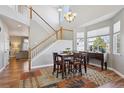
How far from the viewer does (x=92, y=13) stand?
18.9 ft

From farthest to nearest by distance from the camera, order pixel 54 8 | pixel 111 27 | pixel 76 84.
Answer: pixel 54 8 < pixel 111 27 < pixel 76 84

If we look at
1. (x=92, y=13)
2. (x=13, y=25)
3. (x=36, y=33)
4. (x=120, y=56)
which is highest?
(x=92, y=13)

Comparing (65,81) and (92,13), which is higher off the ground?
(92,13)

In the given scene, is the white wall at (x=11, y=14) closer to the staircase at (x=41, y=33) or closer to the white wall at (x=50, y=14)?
the staircase at (x=41, y=33)

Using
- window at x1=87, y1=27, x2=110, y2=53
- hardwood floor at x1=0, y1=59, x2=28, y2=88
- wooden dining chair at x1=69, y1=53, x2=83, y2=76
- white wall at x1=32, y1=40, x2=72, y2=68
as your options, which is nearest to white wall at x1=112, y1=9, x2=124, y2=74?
window at x1=87, y1=27, x2=110, y2=53

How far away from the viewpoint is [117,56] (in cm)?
487

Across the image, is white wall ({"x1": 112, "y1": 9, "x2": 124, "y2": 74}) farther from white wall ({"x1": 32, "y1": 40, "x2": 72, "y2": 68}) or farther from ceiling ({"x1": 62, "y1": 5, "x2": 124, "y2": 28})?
white wall ({"x1": 32, "y1": 40, "x2": 72, "y2": 68})

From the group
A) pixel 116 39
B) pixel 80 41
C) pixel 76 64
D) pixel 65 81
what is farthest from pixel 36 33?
pixel 116 39

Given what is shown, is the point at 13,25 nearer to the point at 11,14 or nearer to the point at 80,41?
the point at 11,14

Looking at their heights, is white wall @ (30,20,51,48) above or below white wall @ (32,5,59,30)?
below

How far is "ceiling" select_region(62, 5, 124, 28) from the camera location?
14.9 feet

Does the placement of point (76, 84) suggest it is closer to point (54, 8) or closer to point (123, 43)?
point (123, 43)
